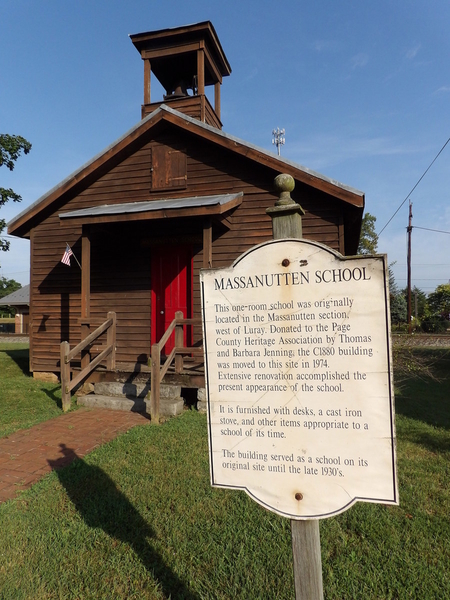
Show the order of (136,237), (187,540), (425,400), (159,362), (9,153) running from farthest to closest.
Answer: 1. (9,153)
2. (136,237)
3. (425,400)
4. (159,362)
5. (187,540)

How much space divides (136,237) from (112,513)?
715 cm

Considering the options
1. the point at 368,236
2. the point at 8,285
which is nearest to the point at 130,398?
the point at 368,236

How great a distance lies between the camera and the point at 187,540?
3.11 m

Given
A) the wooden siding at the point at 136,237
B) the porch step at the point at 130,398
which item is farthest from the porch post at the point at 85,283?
the porch step at the point at 130,398

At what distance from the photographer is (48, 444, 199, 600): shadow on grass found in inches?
108

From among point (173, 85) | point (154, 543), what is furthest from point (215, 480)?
point (173, 85)

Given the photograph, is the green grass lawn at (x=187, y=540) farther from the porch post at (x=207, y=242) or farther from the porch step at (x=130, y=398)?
the porch post at (x=207, y=242)

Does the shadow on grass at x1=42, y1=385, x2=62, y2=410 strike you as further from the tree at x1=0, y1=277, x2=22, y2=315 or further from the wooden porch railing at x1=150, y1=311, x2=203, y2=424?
the tree at x1=0, y1=277, x2=22, y2=315

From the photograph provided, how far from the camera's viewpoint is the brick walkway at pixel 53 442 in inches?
172

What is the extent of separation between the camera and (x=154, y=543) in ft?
10.1

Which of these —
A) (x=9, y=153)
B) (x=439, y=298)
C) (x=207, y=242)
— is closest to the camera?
(x=207, y=242)

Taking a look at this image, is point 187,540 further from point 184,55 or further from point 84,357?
point 184,55

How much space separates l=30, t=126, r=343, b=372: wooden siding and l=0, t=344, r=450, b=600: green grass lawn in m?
4.98

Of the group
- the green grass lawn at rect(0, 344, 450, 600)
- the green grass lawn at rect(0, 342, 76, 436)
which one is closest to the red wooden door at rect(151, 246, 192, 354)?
the green grass lawn at rect(0, 342, 76, 436)
